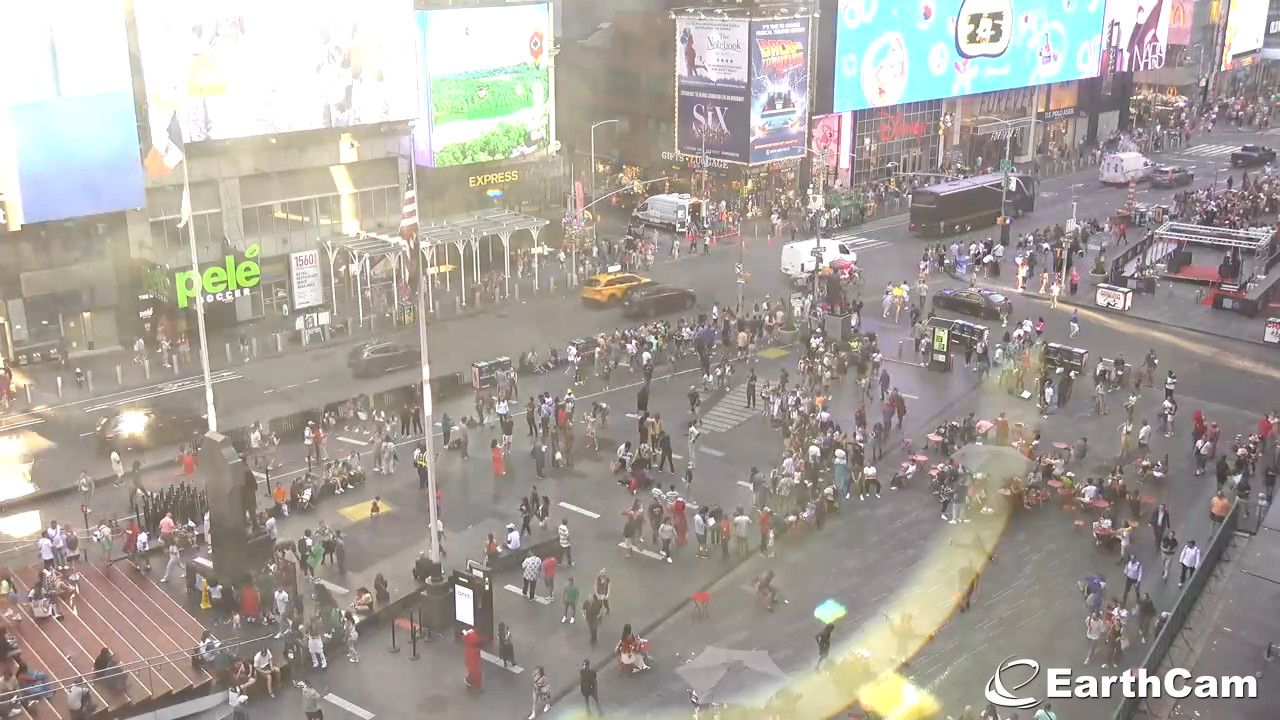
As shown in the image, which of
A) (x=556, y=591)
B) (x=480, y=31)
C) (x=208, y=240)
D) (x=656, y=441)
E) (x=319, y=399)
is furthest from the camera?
(x=480, y=31)

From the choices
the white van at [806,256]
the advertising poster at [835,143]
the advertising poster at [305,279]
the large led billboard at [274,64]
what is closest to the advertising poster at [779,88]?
the advertising poster at [835,143]

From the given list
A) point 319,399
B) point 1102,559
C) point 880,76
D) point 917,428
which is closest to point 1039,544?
point 1102,559

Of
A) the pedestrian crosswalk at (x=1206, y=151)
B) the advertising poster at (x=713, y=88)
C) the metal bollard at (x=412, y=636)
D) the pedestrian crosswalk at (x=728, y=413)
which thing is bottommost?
the metal bollard at (x=412, y=636)

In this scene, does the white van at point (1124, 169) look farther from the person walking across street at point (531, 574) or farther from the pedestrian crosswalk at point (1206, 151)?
the person walking across street at point (531, 574)

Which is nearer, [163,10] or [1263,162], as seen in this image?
[163,10]

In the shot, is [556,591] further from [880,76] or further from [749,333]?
[880,76]

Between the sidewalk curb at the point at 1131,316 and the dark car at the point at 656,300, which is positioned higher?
the dark car at the point at 656,300

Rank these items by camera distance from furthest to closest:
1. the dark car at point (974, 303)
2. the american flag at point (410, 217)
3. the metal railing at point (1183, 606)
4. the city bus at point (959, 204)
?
the city bus at point (959, 204), the dark car at point (974, 303), the american flag at point (410, 217), the metal railing at point (1183, 606)

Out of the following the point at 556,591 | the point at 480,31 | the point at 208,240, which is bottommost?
the point at 556,591
